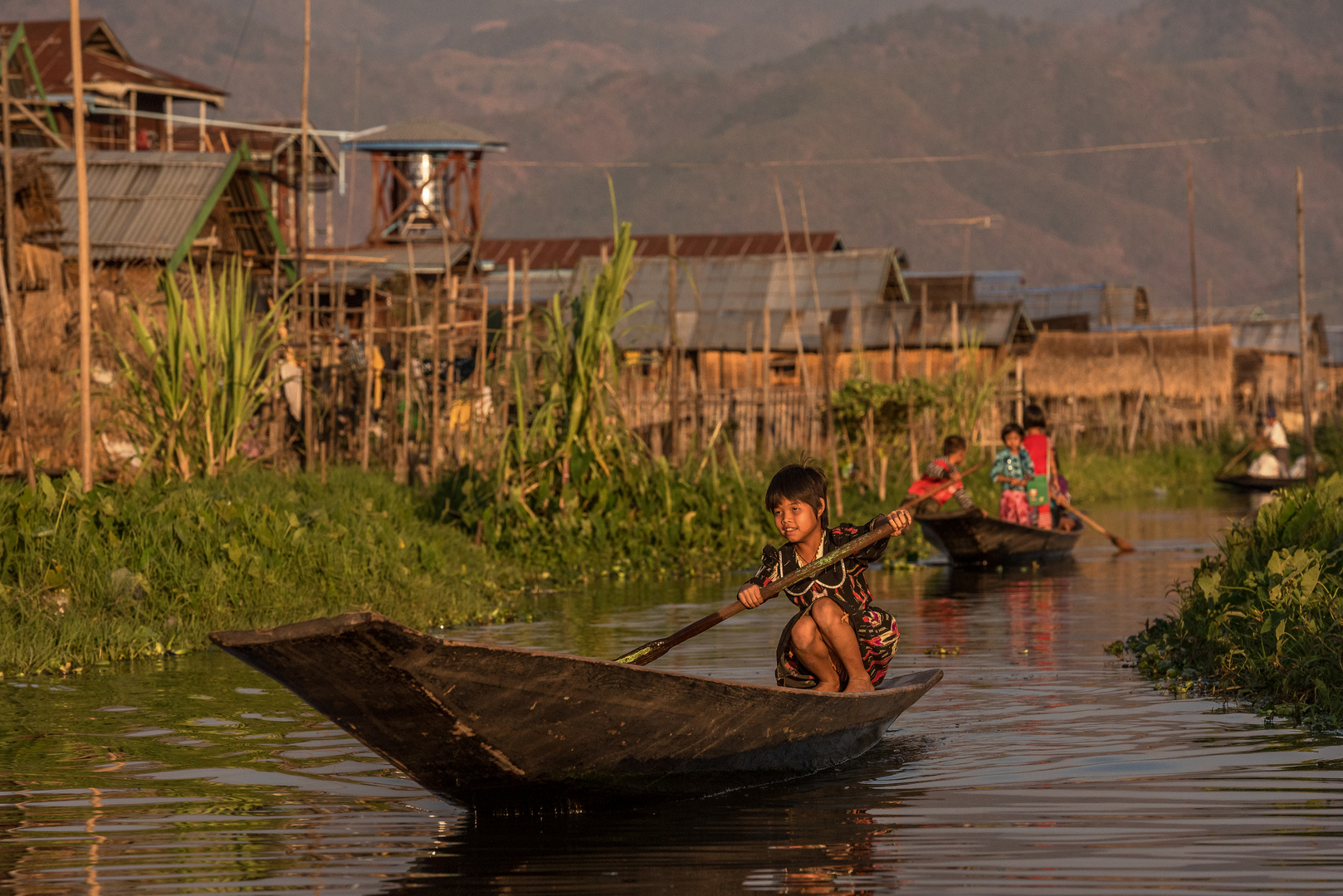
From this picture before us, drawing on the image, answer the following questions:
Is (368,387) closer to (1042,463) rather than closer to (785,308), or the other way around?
(1042,463)

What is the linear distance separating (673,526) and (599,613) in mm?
2857

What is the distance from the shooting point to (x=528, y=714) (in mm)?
5625

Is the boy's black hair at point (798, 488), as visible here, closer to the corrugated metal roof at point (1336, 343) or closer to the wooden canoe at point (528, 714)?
the wooden canoe at point (528, 714)

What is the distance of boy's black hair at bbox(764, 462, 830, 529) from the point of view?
6.71 meters

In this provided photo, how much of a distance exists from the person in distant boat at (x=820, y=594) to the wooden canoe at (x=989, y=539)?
7353mm

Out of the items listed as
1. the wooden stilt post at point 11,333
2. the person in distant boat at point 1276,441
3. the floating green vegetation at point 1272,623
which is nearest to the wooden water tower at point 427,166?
the person in distant boat at point 1276,441

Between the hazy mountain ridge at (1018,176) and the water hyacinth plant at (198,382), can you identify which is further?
the hazy mountain ridge at (1018,176)

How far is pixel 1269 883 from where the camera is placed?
4.80m

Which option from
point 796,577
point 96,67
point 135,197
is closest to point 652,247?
point 96,67

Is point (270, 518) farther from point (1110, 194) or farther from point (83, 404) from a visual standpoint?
point (1110, 194)

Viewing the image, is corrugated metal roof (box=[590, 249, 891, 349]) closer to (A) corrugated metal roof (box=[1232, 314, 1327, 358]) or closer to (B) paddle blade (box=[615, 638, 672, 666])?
(A) corrugated metal roof (box=[1232, 314, 1327, 358])

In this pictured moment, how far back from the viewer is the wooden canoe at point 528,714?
5312mm

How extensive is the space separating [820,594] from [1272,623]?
8.00ft

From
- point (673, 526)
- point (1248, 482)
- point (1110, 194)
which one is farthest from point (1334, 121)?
point (673, 526)
